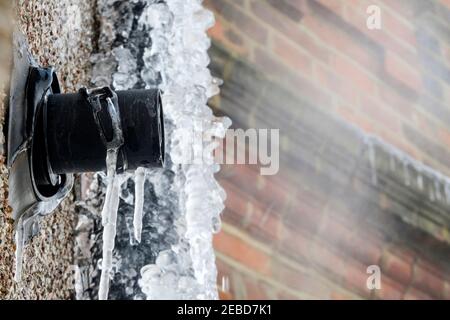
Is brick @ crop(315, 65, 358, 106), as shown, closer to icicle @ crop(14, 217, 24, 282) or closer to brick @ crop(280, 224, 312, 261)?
brick @ crop(280, 224, 312, 261)

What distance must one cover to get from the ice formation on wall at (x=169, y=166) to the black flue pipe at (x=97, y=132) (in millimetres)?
409

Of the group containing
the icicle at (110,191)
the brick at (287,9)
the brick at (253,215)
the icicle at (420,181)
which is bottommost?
the icicle at (110,191)

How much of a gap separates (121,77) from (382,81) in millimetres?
1739

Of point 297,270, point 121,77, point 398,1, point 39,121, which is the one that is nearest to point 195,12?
point 121,77

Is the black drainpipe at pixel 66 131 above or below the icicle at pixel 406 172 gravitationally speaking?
below

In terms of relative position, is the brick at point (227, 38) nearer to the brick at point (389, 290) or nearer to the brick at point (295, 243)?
the brick at point (295, 243)

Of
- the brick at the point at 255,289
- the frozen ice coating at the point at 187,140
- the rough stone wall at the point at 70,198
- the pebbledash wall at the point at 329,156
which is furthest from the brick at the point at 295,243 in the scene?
the rough stone wall at the point at 70,198

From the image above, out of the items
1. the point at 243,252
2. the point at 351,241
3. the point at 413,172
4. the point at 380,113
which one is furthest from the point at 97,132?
the point at 380,113

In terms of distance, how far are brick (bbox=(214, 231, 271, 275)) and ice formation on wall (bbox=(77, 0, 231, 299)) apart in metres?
0.72

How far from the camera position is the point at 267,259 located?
9.60 ft

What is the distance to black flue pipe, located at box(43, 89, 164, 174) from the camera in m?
1.37

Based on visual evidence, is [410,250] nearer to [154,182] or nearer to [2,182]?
[154,182]

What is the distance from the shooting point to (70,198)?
1.92 meters

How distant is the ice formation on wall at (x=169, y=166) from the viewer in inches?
74.4
